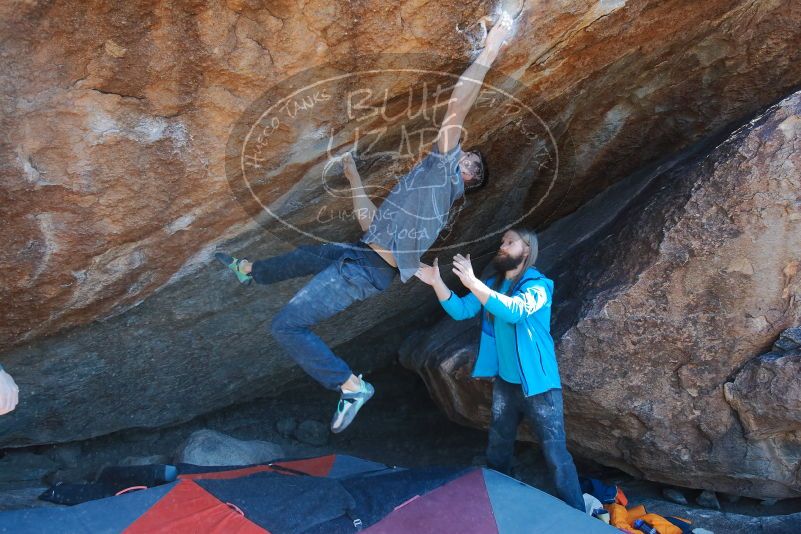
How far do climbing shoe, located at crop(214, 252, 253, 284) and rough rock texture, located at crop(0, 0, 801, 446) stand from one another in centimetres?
12

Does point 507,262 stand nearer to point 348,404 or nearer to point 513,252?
point 513,252

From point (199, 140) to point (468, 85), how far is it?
1.32 metres

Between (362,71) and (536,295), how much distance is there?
1411mm

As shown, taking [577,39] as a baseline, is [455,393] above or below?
below

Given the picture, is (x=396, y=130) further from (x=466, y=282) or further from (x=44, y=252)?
(x=44, y=252)

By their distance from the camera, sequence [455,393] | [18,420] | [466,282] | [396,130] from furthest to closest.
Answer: [455,393]
[18,420]
[396,130]
[466,282]

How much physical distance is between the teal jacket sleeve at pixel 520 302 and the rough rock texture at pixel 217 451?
2100mm

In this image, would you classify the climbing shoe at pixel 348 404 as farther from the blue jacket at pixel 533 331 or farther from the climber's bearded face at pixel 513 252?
the climber's bearded face at pixel 513 252

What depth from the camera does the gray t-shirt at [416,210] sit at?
371 cm

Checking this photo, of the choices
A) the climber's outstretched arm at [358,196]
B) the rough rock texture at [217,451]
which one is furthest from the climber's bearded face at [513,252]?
the rough rock texture at [217,451]

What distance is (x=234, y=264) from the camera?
429cm

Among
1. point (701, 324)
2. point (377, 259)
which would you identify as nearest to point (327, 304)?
point (377, 259)

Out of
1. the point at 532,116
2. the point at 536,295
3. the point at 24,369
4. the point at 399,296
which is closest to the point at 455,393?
the point at 399,296

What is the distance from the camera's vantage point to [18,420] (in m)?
4.92
